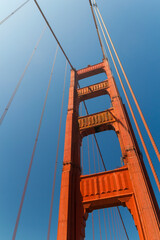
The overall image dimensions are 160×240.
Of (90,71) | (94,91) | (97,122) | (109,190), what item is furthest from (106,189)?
(90,71)

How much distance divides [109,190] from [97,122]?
4700 mm

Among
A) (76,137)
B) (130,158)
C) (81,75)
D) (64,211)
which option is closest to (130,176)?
(130,158)

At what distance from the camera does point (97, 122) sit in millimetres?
10820

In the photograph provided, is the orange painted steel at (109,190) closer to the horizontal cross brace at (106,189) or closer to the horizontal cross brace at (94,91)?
the horizontal cross brace at (106,189)

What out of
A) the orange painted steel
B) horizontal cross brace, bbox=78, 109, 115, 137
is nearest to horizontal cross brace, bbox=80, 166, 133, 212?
the orange painted steel

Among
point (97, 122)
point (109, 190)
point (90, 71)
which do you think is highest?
point (90, 71)

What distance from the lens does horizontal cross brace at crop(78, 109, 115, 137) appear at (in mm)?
10495

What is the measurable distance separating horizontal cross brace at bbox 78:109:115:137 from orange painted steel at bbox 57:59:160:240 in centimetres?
12

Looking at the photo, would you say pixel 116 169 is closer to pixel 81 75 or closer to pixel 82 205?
pixel 82 205

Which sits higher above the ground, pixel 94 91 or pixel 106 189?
pixel 94 91

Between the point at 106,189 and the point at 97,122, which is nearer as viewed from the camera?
the point at 106,189

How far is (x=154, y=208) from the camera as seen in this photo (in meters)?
5.85

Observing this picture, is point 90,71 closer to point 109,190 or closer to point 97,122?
point 97,122

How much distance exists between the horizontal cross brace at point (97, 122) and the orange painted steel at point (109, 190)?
0.39ft
